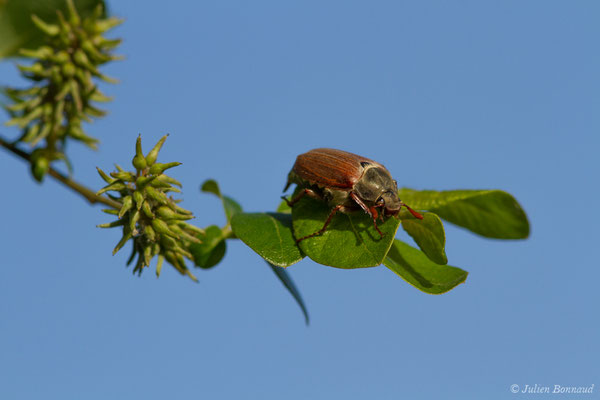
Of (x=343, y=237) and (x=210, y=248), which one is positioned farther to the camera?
(x=210, y=248)

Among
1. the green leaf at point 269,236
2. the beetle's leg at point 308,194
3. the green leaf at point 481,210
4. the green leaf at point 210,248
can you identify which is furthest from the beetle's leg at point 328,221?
the green leaf at point 210,248

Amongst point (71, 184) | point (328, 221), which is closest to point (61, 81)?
point (71, 184)

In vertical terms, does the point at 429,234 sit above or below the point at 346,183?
below

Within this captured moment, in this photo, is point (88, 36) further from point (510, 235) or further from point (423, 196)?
point (510, 235)

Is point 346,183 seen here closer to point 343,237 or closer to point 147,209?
point 343,237

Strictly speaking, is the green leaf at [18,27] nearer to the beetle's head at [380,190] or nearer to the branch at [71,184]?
the branch at [71,184]
